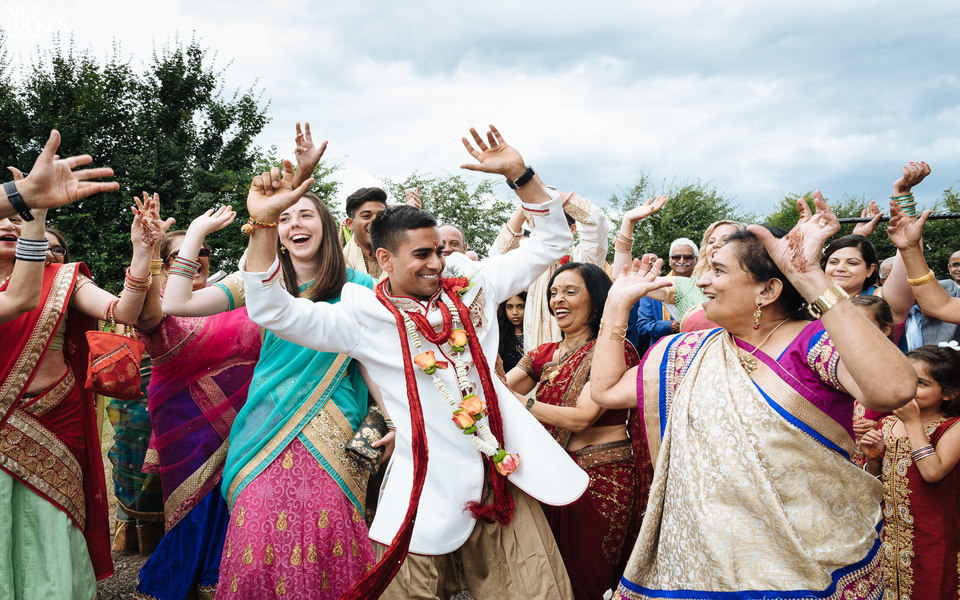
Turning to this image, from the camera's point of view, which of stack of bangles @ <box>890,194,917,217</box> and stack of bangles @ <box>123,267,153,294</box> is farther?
stack of bangles @ <box>123,267,153,294</box>

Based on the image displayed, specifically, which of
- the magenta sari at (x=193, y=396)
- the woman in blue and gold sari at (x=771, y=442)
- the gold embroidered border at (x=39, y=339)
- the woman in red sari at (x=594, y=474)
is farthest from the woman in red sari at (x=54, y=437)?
the woman in blue and gold sari at (x=771, y=442)

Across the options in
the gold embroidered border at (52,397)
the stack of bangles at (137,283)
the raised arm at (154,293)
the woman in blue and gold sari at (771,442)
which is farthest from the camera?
the raised arm at (154,293)

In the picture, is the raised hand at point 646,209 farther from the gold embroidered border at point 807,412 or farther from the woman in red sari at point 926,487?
the gold embroidered border at point 807,412

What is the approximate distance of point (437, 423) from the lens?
2.83 m

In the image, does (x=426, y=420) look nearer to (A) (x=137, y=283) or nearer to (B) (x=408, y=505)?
(B) (x=408, y=505)

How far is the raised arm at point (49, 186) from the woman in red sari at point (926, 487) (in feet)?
12.4

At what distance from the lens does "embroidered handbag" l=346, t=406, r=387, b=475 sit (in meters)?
3.25

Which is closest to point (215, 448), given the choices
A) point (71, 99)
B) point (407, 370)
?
point (407, 370)

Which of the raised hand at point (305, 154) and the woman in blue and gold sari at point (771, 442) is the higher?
the raised hand at point (305, 154)

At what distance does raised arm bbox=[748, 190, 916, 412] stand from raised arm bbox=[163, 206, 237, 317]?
8.47ft

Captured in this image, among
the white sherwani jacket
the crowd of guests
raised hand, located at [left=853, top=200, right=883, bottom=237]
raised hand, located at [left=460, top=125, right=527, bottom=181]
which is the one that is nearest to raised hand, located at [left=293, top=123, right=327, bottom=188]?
the crowd of guests

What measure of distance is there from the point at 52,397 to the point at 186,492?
2.91ft

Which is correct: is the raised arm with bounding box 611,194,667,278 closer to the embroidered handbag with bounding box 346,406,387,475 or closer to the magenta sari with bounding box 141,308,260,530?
the embroidered handbag with bounding box 346,406,387,475

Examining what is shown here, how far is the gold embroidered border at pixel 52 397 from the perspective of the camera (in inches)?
131
